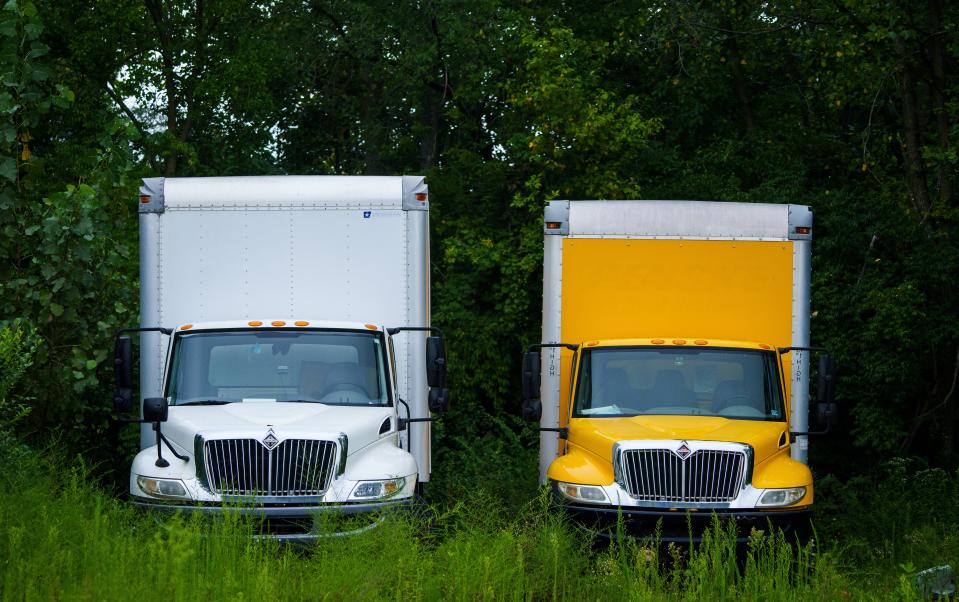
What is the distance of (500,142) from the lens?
26.4 metres

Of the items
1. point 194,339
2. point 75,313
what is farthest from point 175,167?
point 194,339

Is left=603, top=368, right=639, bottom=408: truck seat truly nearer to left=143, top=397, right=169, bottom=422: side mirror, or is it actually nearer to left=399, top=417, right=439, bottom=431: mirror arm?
left=399, top=417, right=439, bottom=431: mirror arm

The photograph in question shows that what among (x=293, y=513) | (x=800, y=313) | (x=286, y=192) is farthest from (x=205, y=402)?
(x=800, y=313)

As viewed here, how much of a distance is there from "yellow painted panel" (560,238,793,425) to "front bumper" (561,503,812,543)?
75.8 inches

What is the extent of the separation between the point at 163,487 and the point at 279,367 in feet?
5.18

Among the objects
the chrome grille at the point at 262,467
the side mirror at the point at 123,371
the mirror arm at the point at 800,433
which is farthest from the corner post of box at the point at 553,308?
the side mirror at the point at 123,371

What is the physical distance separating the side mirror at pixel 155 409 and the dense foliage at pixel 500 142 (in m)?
3.24

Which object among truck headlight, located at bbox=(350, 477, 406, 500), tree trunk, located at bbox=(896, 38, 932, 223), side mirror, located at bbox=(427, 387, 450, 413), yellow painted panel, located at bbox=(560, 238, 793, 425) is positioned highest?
tree trunk, located at bbox=(896, 38, 932, 223)

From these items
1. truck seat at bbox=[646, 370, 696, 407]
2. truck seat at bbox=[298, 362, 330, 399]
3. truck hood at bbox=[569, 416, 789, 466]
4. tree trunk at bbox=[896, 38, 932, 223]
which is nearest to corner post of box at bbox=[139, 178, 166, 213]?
truck seat at bbox=[298, 362, 330, 399]

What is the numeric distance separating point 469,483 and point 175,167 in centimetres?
1848

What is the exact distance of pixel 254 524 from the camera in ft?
33.3

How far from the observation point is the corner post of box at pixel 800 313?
12.7m

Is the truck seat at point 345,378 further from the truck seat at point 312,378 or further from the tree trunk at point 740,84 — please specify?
the tree trunk at point 740,84

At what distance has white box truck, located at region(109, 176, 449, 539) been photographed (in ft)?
34.3
